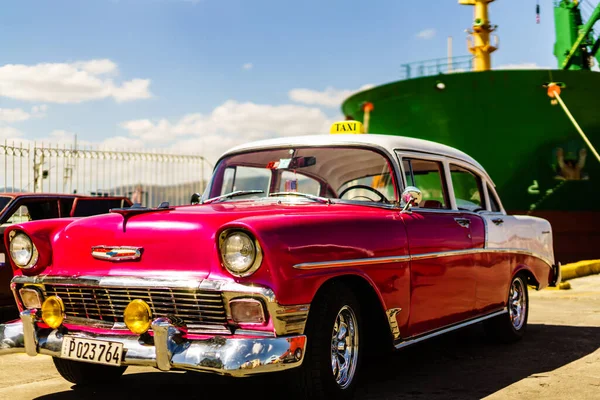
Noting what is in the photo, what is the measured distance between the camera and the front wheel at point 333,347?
139 inches

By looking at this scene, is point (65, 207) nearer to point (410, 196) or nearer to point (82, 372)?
point (82, 372)

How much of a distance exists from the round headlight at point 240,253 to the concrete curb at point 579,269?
958cm

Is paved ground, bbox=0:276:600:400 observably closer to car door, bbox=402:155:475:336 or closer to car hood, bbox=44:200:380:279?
car door, bbox=402:155:475:336

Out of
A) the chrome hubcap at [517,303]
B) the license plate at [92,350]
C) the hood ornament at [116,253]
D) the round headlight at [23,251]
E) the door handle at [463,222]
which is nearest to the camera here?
the license plate at [92,350]

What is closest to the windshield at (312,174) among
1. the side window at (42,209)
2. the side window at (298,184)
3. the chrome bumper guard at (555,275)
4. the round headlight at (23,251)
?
the side window at (298,184)

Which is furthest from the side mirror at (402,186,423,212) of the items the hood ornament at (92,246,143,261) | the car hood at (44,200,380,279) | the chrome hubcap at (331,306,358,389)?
the hood ornament at (92,246,143,261)

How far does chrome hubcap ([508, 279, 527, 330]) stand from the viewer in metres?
6.33

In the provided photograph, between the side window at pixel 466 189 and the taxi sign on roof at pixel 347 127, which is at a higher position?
the taxi sign on roof at pixel 347 127

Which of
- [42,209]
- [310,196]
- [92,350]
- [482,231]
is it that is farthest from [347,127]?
[42,209]

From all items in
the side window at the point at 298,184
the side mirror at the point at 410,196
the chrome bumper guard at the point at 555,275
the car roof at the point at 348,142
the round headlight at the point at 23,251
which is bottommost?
the chrome bumper guard at the point at 555,275

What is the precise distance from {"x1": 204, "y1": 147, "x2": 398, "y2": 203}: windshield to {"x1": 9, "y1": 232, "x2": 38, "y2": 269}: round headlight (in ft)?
4.64

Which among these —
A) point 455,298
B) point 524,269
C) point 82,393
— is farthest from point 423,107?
point 82,393

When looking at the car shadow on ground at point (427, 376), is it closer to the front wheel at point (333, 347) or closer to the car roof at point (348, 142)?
the front wheel at point (333, 347)

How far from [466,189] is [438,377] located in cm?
187
